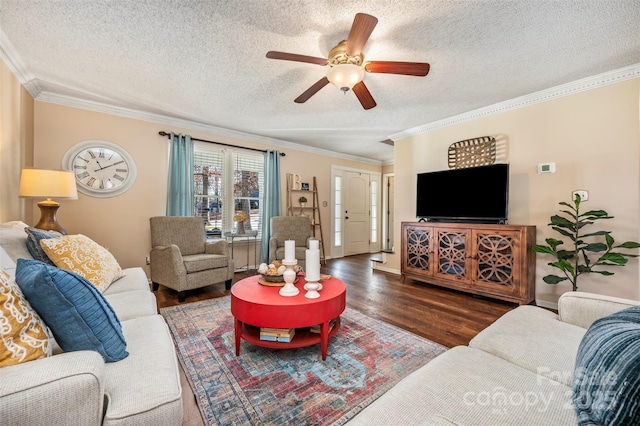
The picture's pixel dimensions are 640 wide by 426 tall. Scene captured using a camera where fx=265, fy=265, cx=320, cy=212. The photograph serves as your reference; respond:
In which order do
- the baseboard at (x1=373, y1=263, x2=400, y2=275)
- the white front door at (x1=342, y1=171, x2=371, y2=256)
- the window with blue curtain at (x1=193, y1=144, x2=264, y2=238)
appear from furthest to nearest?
1. the white front door at (x1=342, y1=171, x2=371, y2=256)
2. the baseboard at (x1=373, y1=263, x2=400, y2=275)
3. the window with blue curtain at (x1=193, y1=144, x2=264, y2=238)

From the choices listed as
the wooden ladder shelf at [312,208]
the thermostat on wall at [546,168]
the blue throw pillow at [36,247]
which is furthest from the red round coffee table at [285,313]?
the wooden ladder shelf at [312,208]

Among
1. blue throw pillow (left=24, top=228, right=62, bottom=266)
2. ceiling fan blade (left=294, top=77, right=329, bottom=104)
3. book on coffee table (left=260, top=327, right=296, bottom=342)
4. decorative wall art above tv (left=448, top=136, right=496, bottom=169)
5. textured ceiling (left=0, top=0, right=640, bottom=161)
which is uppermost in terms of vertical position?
textured ceiling (left=0, top=0, right=640, bottom=161)

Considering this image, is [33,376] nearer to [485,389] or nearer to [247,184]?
[485,389]

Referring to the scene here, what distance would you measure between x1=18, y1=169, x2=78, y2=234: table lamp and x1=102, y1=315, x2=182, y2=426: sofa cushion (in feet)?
6.96

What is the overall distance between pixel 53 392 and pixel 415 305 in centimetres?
285

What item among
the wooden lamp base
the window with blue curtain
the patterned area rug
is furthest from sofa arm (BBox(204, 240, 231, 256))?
the wooden lamp base

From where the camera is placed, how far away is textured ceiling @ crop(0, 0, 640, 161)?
68.2 inches

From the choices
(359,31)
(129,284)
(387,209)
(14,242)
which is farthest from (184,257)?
(387,209)

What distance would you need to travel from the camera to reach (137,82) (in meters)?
2.72

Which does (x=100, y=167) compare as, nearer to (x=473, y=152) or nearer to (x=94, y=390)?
(x=94, y=390)

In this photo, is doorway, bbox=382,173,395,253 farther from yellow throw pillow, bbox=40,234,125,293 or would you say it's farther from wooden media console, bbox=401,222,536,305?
yellow throw pillow, bbox=40,234,125,293

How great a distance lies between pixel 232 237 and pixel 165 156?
1.49 m

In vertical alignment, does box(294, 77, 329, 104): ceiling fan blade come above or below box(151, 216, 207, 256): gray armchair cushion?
above

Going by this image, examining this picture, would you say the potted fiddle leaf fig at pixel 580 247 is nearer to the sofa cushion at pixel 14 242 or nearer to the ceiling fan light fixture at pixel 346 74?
the ceiling fan light fixture at pixel 346 74
